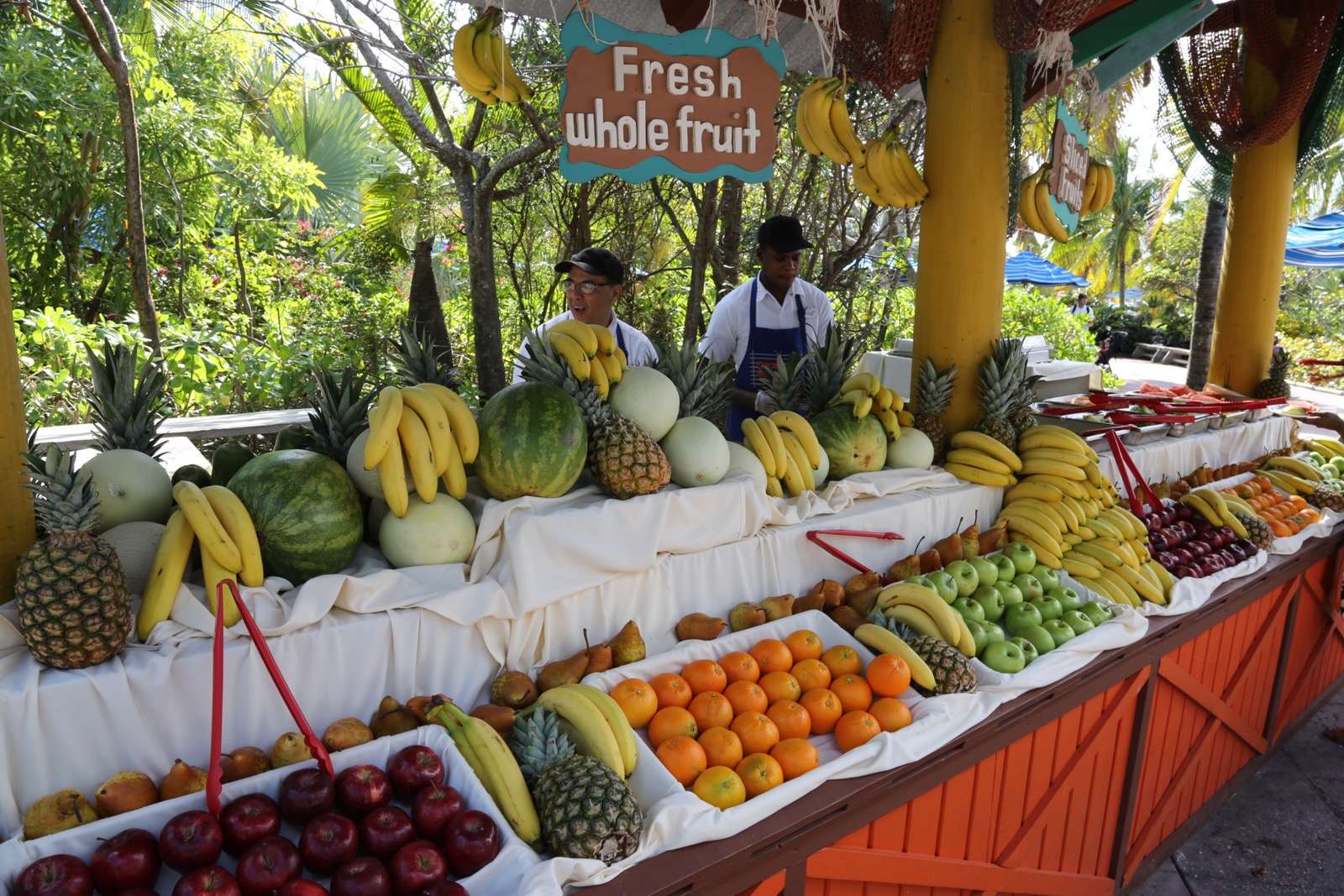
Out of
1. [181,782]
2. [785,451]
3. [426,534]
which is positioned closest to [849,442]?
[785,451]

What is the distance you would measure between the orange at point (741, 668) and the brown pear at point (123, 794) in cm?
149

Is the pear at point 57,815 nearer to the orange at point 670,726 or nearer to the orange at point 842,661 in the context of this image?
the orange at point 670,726

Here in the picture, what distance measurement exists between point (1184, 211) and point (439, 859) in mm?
38822

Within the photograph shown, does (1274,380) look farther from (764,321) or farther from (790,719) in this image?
(790,719)

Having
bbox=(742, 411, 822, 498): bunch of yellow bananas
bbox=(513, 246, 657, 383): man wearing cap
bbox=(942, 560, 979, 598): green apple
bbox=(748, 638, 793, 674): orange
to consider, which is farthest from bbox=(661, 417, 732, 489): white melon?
bbox=(513, 246, 657, 383): man wearing cap

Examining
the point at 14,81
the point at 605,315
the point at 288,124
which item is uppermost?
the point at 288,124

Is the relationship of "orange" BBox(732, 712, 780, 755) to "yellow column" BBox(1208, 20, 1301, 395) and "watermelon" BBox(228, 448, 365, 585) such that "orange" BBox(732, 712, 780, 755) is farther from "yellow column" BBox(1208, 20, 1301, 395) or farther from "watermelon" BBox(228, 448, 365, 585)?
"yellow column" BBox(1208, 20, 1301, 395)

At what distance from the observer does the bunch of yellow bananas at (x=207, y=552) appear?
185cm

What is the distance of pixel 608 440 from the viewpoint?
248 cm

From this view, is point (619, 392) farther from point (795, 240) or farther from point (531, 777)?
point (795, 240)

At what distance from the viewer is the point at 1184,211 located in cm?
3188

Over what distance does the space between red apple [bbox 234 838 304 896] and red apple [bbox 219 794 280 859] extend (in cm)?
4

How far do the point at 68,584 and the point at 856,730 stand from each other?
1951 mm

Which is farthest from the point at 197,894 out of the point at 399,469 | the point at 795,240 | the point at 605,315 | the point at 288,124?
the point at 288,124
